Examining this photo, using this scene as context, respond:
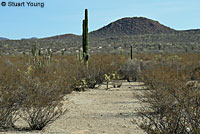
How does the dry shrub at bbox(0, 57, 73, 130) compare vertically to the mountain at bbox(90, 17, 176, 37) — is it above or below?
below

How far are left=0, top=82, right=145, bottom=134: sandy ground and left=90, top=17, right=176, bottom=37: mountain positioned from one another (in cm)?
8956

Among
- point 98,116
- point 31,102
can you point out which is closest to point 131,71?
point 98,116

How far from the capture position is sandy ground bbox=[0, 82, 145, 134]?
341 inches

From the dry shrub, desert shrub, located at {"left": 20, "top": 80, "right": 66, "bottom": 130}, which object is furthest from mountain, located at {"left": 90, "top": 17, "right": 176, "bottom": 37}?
desert shrub, located at {"left": 20, "top": 80, "right": 66, "bottom": 130}

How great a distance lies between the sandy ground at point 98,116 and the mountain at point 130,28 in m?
89.6

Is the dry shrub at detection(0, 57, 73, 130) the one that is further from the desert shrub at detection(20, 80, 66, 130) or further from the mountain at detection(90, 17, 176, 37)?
the mountain at detection(90, 17, 176, 37)

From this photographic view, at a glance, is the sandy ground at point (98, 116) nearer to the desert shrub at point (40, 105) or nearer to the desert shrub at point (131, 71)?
the desert shrub at point (40, 105)

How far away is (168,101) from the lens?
28.8ft

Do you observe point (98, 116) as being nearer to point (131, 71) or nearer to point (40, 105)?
point (40, 105)

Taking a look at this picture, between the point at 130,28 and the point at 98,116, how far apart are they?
336ft

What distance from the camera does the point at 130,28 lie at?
366 ft

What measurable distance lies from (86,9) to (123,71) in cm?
555

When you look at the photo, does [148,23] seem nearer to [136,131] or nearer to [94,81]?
[94,81]

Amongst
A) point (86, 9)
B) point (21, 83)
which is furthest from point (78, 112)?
point (86, 9)
